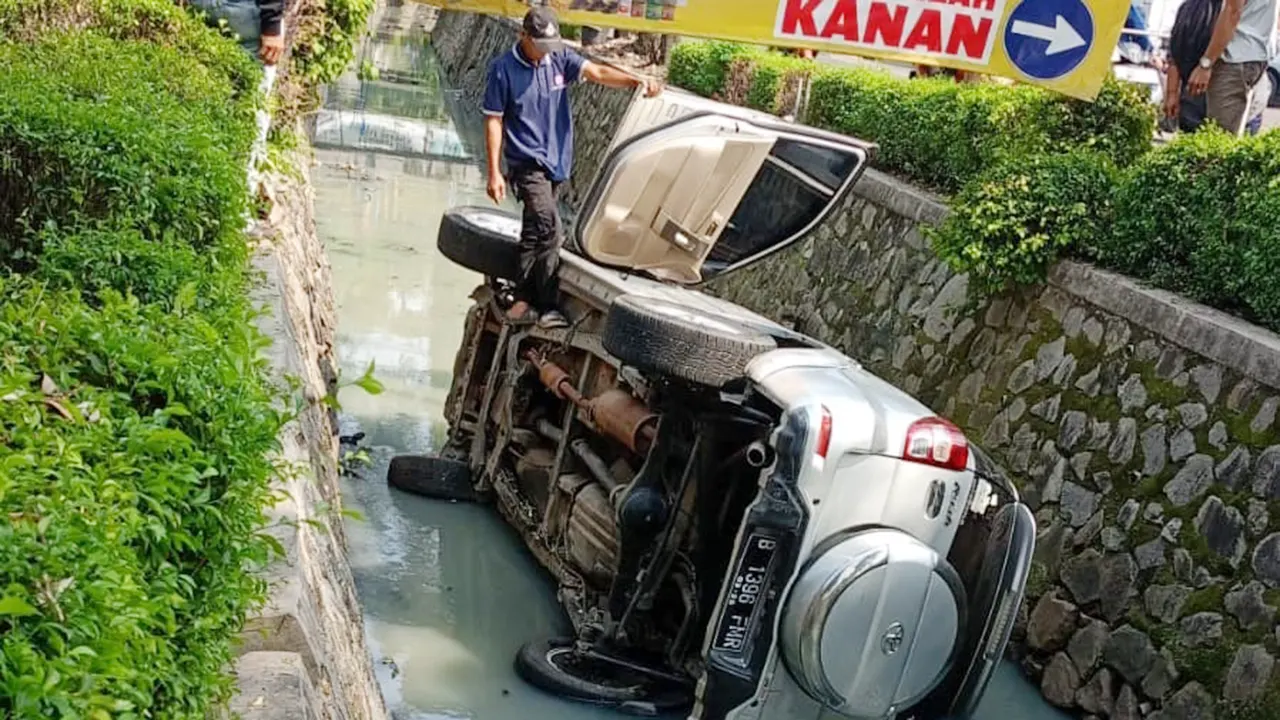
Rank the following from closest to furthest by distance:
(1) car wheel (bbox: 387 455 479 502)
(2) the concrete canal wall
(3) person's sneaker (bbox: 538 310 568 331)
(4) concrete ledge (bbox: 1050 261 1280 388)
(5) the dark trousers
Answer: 1. (2) the concrete canal wall
2. (4) concrete ledge (bbox: 1050 261 1280 388)
3. (3) person's sneaker (bbox: 538 310 568 331)
4. (5) the dark trousers
5. (1) car wheel (bbox: 387 455 479 502)

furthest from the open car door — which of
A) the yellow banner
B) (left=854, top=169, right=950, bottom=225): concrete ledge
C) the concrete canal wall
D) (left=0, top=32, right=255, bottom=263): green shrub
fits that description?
(left=854, top=169, right=950, bottom=225): concrete ledge

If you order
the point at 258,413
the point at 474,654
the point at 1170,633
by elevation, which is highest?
the point at 258,413

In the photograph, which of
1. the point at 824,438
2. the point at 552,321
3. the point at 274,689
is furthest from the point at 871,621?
the point at 552,321

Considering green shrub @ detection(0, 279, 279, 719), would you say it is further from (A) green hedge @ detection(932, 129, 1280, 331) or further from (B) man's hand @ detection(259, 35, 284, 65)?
(A) green hedge @ detection(932, 129, 1280, 331)

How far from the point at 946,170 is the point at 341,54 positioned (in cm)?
416

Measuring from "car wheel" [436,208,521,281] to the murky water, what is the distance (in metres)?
1.36

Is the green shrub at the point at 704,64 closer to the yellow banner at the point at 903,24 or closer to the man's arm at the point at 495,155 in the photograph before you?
the yellow banner at the point at 903,24

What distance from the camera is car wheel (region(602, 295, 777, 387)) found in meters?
5.67

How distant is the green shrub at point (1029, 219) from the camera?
7.91 meters

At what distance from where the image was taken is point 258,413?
303 centimetres

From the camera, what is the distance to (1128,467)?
685 cm

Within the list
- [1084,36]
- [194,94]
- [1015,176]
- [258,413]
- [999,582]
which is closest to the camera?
[258,413]

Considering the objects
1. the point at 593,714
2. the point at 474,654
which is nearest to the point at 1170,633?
the point at 593,714

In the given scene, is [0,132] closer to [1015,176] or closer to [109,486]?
[109,486]
